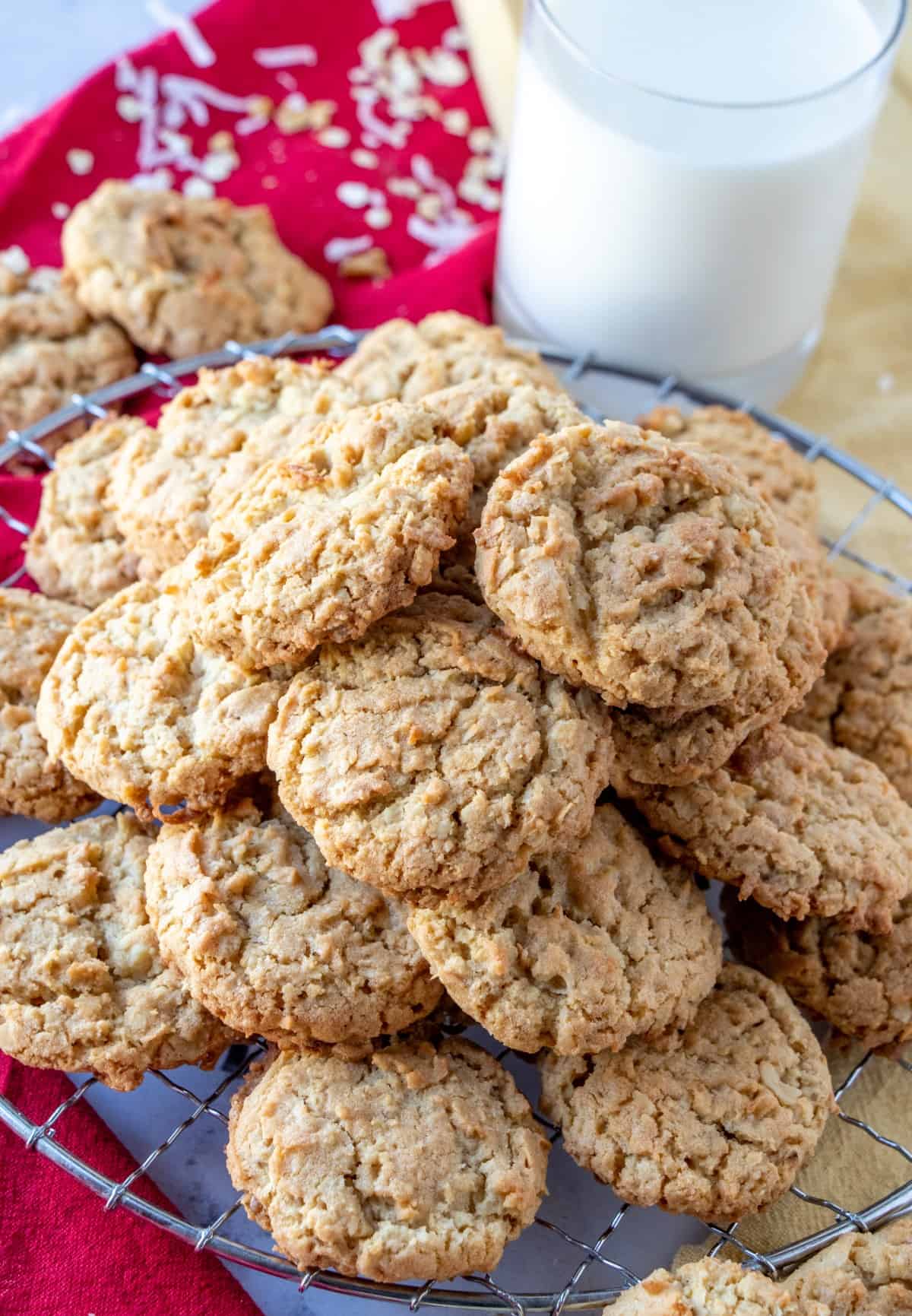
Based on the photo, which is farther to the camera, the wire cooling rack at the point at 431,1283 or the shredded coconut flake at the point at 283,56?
the shredded coconut flake at the point at 283,56

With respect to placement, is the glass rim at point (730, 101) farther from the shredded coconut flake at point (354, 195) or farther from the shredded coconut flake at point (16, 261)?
the shredded coconut flake at point (16, 261)

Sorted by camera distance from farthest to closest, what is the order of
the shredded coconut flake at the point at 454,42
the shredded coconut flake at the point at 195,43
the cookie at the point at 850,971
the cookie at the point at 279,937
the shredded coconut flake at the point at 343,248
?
the shredded coconut flake at the point at 454,42 → the shredded coconut flake at the point at 195,43 → the shredded coconut flake at the point at 343,248 → the cookie at the point at 850,971 → the cookie at the point at 279,937

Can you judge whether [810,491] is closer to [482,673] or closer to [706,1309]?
[482,673]

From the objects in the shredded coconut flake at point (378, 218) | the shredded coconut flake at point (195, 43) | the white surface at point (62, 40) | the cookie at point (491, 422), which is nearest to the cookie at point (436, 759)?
the cookie at point (491, 422)

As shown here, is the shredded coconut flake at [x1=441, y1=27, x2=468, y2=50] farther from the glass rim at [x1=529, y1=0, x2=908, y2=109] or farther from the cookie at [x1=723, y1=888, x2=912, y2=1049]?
the cookie at [x1=723, y1=888, x2=912, y2=1049]

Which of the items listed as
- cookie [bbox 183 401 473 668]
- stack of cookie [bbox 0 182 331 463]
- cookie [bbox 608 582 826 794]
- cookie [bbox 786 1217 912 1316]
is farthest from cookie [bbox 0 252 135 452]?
cookie [bbox 786 1217 912 1316]

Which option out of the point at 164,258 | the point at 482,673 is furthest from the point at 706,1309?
the point at 164,258

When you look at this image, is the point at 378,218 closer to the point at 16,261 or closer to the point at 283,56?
the point at 283,56
